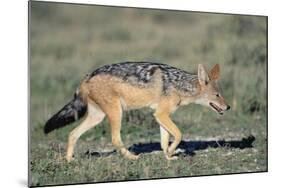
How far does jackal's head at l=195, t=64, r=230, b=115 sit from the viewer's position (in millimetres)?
8477

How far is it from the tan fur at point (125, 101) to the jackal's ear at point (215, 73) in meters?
0.18

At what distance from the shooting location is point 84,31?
998cm

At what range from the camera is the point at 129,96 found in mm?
8125

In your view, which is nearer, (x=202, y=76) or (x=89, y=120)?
(x=89, y=120)

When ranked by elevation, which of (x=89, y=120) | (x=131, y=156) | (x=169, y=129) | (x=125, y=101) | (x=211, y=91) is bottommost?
(x=131, y=156)

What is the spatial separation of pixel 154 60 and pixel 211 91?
4.04 ft

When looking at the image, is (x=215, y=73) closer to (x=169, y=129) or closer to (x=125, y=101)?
(x=169, y=129)

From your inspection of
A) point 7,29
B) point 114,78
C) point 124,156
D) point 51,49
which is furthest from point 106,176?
point 51,49

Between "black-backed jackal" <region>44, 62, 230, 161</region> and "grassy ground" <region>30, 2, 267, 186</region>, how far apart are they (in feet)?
0.73

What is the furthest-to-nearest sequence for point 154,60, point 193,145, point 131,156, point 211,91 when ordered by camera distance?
point 154,60, point 193,145, point 211,91, point 131,156

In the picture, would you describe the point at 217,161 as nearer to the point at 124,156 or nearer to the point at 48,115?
the point at 124,156

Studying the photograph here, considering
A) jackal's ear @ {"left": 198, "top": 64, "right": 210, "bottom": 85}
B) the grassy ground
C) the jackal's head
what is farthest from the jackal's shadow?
jackal's ear @ {"left": 198, "top": 64, "right": 210, "bottom": 85}

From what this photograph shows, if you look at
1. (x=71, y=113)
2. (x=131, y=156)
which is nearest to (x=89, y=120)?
(x=71, y=113)

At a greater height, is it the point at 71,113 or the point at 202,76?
the point at 202,76
